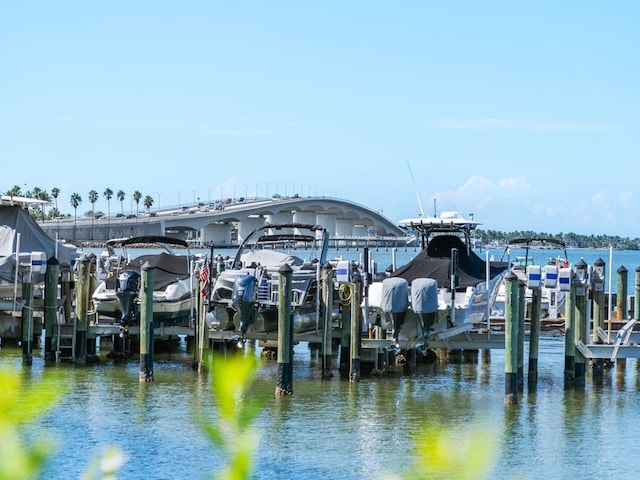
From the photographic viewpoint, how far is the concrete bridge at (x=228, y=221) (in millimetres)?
126125

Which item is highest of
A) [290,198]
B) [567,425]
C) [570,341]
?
[290,198]

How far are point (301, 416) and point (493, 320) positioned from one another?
635 centimetres

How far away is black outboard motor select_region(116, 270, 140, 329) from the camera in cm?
2419

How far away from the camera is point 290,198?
13988cm

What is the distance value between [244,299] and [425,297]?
3.57m

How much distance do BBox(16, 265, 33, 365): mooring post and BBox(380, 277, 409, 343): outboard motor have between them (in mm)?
7848

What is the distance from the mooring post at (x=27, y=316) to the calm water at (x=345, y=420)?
336mm

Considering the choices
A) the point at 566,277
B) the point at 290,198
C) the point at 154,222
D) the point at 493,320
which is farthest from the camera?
the point at 290,198

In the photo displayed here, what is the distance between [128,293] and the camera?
24.3 m

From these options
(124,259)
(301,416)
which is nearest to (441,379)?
(301,416)

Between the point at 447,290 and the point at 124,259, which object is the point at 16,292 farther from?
the point at 447,290

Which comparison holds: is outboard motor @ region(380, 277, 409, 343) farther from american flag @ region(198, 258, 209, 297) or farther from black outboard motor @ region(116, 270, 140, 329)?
black outboard motor @ region(116, 270, 140, 329)

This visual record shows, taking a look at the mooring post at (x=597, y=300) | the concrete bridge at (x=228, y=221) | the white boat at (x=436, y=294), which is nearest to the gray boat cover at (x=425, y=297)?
the white boat at (x=436, y=294)

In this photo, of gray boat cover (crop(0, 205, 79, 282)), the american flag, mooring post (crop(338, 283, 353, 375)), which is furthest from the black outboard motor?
mooring post (crop(338, 283, 353, 375))
